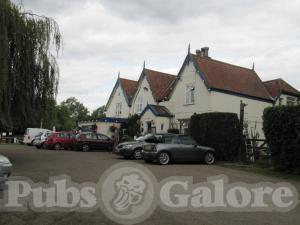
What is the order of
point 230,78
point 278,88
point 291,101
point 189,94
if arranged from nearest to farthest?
point 189,94 → point 230,78 → point 278,88 → point 291,101

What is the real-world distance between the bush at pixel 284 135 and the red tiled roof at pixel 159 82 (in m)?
20.4

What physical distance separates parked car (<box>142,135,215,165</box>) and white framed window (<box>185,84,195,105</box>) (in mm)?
13049

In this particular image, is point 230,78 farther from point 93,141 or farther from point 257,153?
point 257,153

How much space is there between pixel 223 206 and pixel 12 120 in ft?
39.9

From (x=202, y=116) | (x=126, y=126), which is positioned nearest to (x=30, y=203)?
(x=202, y=116)

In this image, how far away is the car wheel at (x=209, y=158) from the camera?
846 inches

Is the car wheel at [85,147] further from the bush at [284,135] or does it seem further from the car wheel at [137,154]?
the bush at [284,135]

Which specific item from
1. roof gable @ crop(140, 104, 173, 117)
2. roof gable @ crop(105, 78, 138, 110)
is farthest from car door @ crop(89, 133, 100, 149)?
roof gable @ crop(105, 78, 138, 110)

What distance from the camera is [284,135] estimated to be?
17.4 m

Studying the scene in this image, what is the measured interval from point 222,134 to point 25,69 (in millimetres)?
11037

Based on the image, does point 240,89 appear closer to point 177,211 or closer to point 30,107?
point 30,107

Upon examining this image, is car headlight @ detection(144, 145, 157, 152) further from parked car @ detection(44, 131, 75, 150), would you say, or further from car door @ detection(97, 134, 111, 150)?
parked car @ detection(44, 131, 75, 150)

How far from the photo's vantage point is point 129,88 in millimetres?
46562

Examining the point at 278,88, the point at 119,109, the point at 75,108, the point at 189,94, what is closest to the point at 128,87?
the point at 119,109
